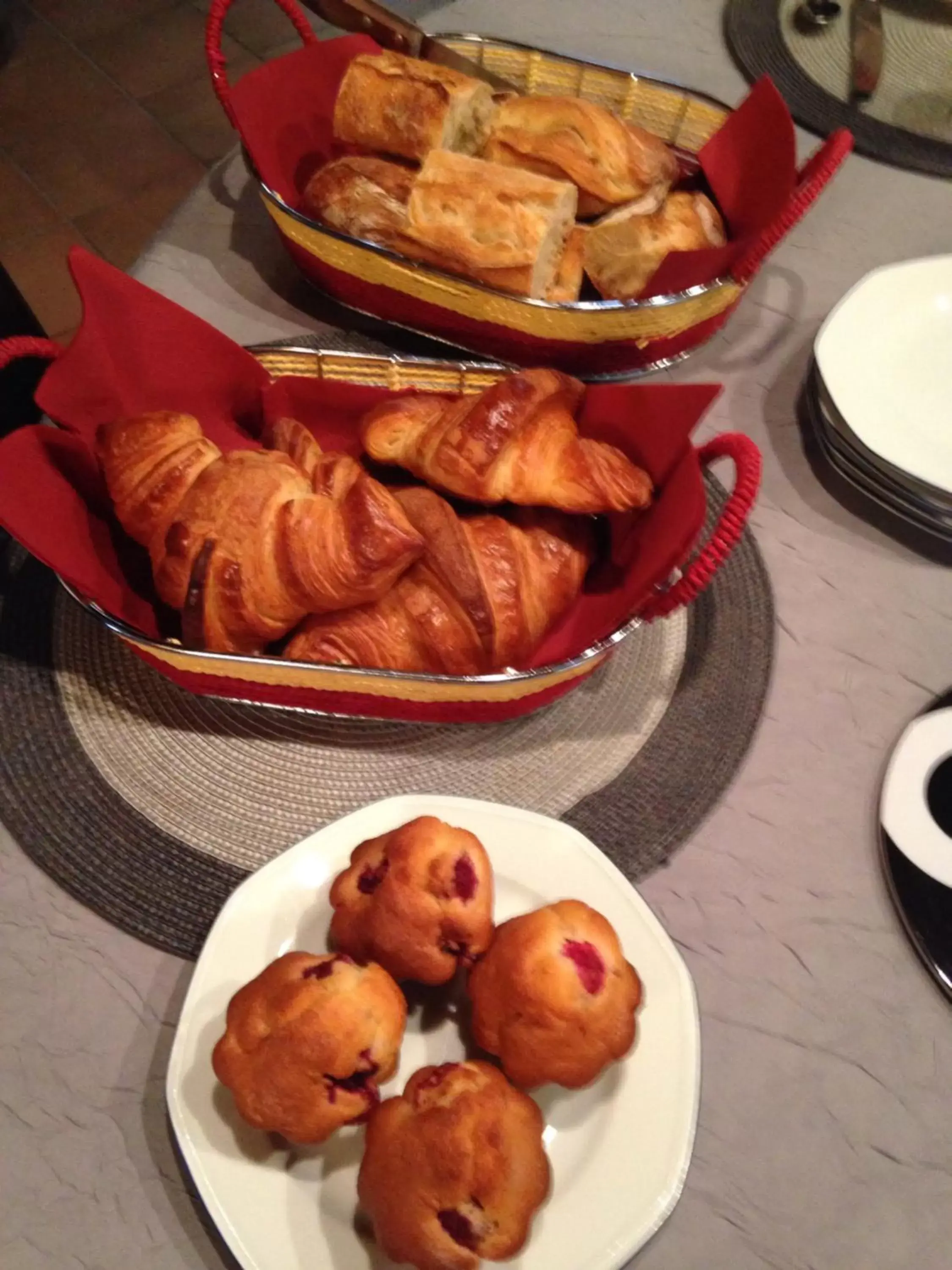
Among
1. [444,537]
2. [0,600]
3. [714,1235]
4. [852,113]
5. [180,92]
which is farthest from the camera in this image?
[180,92]

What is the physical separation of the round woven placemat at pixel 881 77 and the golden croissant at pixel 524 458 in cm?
77

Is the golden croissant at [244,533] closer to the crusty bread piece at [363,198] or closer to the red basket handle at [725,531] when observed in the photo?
the red basket handle at [725,531]

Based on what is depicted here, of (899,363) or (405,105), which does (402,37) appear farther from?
(899,363)

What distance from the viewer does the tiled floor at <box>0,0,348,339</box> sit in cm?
181

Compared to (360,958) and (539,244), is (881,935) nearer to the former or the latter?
(360,958)

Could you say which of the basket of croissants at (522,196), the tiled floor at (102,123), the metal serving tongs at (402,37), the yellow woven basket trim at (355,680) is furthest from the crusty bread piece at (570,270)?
the tiled floor at (102,123)

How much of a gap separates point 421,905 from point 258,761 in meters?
0.21

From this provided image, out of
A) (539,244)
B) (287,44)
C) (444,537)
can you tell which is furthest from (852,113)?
(287,44)

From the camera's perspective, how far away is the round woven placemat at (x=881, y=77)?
1.09m

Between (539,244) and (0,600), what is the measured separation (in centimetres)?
57

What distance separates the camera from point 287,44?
2.05 m

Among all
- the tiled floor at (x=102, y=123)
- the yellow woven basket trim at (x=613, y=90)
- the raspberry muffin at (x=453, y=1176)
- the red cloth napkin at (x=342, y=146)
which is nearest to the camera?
the raspberry muffin at (x=453, y=1176)

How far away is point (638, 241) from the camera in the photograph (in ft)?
2.64

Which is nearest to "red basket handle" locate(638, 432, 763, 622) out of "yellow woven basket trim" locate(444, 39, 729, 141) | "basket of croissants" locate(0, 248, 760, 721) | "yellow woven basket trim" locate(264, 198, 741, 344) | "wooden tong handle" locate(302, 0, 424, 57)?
"basket of croissants" locate(0, 248, 760, 721)
